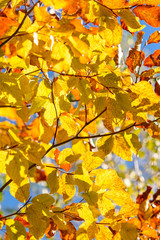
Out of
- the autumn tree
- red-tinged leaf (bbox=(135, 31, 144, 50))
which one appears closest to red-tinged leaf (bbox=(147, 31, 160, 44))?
red-tinged leaf (bbox=(135, 31, 144, 50))

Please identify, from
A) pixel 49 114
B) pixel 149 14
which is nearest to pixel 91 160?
pixel 49 114

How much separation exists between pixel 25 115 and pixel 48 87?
111 mm

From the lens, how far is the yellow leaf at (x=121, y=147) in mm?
840

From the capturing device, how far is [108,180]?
2.53 feet

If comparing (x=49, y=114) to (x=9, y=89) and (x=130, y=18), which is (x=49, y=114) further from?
(x=130, y=18)

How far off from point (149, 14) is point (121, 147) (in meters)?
0.37

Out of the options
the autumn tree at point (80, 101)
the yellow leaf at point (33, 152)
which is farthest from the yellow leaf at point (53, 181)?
the yellow leaf at point (33, 152)

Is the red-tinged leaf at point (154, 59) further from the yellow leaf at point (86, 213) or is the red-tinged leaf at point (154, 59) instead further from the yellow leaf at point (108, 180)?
the yellow leaf at point (86, 213)

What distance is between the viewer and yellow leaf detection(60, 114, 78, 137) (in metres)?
0.83

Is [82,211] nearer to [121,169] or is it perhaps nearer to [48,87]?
[48,87]

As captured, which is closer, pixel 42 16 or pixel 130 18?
pixel 42 16

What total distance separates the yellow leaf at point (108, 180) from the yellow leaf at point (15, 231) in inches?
8.9

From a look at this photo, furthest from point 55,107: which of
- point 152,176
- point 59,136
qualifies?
point 152,176

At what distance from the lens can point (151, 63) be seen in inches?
38.0
